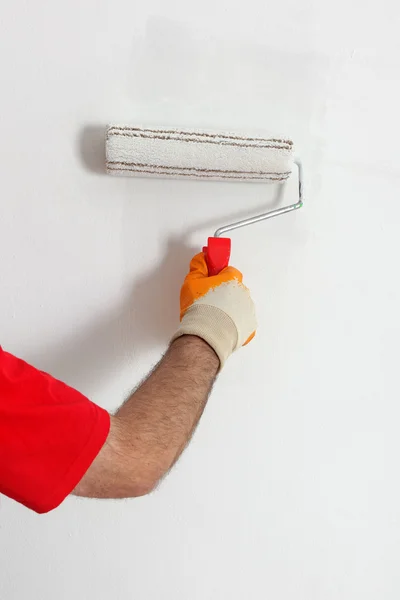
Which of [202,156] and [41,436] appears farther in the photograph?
[202,156]

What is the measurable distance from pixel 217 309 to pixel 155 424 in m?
0.18

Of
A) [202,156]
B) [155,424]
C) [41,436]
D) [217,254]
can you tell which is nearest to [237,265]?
[217,254]

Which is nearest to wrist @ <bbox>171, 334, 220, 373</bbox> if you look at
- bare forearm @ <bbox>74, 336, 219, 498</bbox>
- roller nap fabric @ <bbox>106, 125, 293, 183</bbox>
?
bare forearm @ <bbox>74, 336, 219, 498</bbox>

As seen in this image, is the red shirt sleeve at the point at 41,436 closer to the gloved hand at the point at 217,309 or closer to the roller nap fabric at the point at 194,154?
the gloved hand at the point at 217,309

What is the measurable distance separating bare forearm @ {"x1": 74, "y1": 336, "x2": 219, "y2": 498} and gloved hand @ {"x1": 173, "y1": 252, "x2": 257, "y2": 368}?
0.02m

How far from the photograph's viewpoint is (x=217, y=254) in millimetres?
815

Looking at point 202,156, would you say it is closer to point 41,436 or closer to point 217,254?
point 217,254

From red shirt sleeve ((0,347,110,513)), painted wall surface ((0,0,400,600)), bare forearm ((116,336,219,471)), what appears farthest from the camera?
painted wall surface ((0,0,400,600))

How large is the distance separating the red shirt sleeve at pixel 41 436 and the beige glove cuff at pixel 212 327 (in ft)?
0.62

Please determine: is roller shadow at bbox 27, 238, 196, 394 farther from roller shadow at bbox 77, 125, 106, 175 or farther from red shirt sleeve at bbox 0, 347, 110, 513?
red shirt sleeve at bbox 0, 347, 110, 513

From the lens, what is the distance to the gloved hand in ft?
2.50

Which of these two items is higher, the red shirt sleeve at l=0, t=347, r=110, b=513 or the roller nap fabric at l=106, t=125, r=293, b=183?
the roller nap fabric at l=106, t=125, r=293, b=183

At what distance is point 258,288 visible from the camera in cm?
89

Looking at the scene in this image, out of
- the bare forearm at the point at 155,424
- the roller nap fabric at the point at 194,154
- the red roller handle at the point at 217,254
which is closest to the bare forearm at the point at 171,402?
the bare forearm at the point at 155,424
